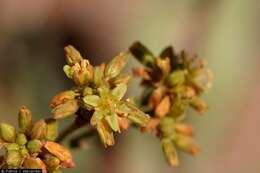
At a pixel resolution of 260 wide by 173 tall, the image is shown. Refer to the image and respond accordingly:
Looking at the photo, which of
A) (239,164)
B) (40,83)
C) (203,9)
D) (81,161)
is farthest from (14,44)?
(239,164)

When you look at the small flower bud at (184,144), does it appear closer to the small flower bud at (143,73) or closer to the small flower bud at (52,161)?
the small flower bud at (143,73)

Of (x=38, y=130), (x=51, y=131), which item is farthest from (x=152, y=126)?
(x=38, y=130)

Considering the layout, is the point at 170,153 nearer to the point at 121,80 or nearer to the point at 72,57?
the point at 121,80

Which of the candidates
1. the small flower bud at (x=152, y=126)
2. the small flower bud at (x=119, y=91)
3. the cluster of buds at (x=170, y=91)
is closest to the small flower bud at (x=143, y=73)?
the cluster of buds at (x=170, y=91)

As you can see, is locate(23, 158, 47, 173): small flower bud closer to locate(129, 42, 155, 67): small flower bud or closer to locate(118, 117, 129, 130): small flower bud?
locate(118, 117, 129, 130): small flower bud

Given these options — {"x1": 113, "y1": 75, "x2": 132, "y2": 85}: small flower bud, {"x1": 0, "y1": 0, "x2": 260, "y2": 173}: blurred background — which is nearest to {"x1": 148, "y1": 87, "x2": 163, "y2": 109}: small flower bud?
{"x1": 113, "y1": 75, "x2": 132, "y2": 85}: small flower bud
